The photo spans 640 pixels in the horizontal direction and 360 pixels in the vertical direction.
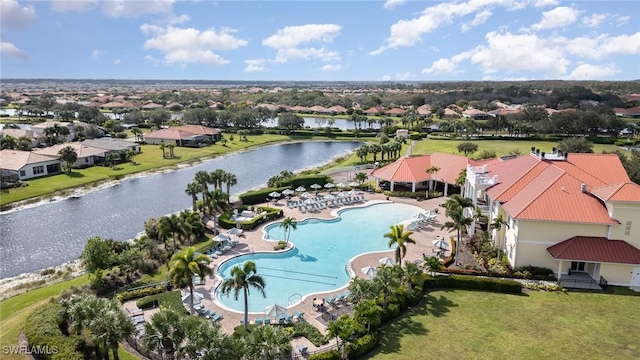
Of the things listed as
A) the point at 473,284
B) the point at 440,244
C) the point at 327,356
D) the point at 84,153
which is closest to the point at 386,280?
the point at 327,356

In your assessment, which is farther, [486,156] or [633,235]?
[486,156]

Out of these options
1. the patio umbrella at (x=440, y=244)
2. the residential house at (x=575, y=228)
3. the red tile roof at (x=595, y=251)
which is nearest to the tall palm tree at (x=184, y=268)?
the patio umbrella at (x=440, y=244)

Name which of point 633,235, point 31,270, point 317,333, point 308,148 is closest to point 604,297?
point 633,235

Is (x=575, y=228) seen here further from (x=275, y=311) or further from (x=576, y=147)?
(x=576, y=147)

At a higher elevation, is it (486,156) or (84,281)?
(486,156)

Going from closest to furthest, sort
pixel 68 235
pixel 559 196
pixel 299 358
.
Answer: pixel 299 358
pixel 559 196
pixel 68 235

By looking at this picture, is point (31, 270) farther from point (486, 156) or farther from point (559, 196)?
point (486, 156)

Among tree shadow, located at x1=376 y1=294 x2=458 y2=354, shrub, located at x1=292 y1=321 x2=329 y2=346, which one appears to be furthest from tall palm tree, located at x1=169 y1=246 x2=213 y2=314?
tree shadow, located at x1=376 y1=294 x2=458 y2=354
